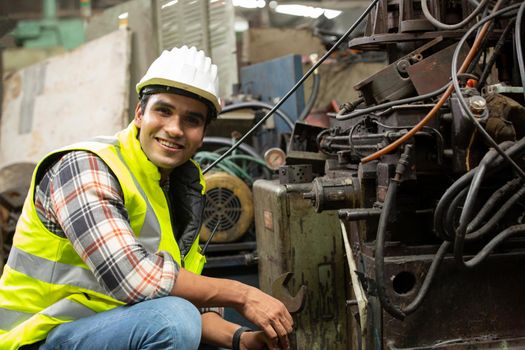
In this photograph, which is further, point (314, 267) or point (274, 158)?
point (274, 158)

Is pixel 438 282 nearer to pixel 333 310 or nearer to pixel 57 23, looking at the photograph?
pixel 333 310

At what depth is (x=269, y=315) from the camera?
1.41 m

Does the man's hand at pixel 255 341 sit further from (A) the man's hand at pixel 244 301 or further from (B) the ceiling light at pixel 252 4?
(B) the ceiling light at pixel 252 4

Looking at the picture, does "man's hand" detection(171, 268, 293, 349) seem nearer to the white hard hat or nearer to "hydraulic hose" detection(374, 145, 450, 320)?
"hydraulic hose" detection(374, 145, 450, 320)

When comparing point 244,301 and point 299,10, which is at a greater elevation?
point 299,10

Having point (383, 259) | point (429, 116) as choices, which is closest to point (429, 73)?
point (429, 116)

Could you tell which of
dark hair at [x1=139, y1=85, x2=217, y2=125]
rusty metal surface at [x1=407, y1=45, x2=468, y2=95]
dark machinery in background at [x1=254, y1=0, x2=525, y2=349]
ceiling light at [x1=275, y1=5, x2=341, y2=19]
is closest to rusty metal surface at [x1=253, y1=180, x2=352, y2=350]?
dark machinery in background at [x1=254, y1=0, x2=525, y2=349]

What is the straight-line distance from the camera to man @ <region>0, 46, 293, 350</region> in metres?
1.38

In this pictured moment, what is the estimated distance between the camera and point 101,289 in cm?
150

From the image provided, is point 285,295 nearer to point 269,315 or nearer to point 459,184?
point 269,315

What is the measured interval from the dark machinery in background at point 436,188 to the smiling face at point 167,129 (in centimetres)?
40

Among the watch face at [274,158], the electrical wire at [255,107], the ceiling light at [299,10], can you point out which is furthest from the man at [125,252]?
the ceiling light at [299,10]

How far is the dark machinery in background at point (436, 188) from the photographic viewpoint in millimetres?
1374

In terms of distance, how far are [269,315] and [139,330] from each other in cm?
31
